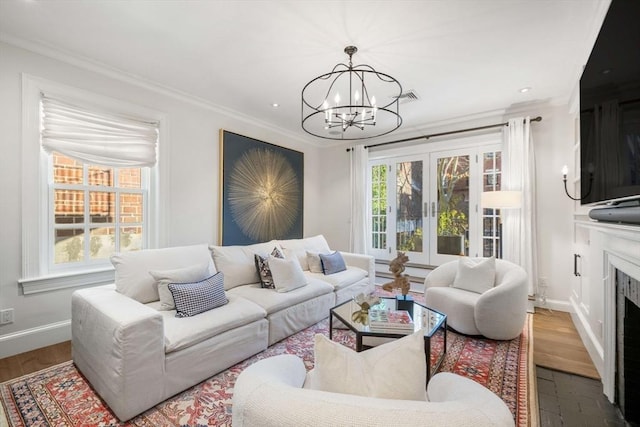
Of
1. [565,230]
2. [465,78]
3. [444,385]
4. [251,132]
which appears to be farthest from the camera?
[251,132]

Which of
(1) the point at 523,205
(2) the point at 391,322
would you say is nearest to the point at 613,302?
(2) the point at 391,322

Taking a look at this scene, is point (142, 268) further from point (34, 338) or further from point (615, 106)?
point (615, 106)

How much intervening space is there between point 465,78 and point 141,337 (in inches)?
139

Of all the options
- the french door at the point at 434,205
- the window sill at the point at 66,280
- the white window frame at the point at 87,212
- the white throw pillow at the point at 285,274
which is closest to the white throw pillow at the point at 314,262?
the white throw pillow at the point at 285,274

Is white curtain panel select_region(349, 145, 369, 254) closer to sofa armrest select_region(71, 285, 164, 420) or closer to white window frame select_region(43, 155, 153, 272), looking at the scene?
white window frame select_region(43, 155, 153, 272)

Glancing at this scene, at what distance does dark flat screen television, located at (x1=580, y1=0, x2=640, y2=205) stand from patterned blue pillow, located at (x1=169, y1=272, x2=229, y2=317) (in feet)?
8.63

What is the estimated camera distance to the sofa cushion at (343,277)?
11.2ft

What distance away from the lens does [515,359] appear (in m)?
2.34

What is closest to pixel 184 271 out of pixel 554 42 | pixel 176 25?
pixel 176 25

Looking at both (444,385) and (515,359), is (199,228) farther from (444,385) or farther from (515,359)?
(515,359)

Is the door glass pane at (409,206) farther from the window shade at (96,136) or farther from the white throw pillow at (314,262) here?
the window shade at (96,136)

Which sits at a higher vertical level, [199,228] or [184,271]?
[199,228]

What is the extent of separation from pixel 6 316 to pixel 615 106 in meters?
4.39

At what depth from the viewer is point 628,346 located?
1.69 m
